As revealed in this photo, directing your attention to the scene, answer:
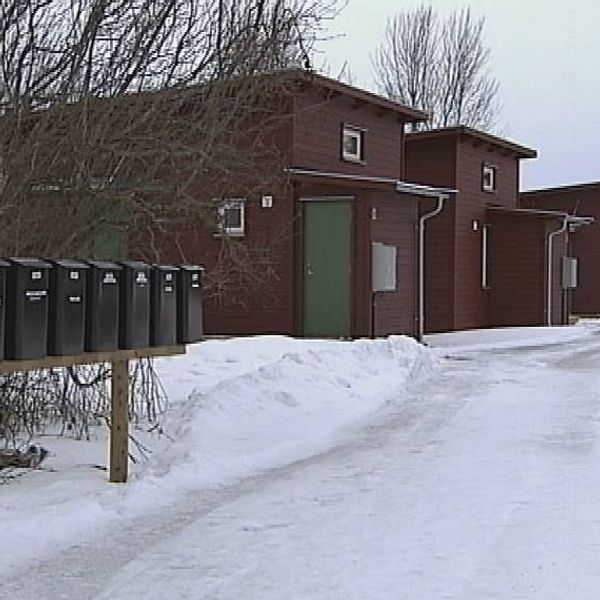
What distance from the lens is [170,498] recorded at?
8.06 meters

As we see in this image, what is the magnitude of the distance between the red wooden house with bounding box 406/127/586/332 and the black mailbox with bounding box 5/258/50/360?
20.1 meters

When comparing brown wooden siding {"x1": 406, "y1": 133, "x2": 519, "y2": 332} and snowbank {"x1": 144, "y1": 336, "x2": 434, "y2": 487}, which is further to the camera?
brown wooden siding {"x1": 406, "y1": 133, "x2": 519, "y2": 332}

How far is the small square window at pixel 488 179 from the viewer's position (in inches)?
1154

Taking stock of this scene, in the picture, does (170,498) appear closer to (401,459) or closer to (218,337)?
(401,459)

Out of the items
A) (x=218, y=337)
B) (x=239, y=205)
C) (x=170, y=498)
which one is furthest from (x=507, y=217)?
(x=170, y=498)

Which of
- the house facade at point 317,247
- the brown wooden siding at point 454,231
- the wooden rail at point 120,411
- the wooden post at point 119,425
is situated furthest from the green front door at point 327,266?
the wooden post at point 119,425

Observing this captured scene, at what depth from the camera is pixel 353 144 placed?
74.8 feet

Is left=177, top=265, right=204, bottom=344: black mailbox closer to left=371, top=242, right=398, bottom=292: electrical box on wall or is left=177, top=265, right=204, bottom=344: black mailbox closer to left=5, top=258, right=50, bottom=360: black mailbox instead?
left=5, top=258, right=50, bottom=360: black mailbox

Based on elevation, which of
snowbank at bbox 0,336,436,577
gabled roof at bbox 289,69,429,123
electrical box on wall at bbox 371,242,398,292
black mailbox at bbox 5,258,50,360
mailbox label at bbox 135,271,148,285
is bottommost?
snowbank at bbox 0,336,436,577

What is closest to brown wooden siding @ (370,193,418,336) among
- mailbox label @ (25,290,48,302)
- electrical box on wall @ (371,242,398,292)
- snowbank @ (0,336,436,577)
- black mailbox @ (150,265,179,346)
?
electrical box on wall @ (371,242,398,292)

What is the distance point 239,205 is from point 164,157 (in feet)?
6.45

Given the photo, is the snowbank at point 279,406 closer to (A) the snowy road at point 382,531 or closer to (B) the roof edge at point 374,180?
(A) the snowy road at point 382,531

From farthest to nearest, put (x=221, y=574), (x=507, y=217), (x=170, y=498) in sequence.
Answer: (x=507, y=217) → (x=170, y=498) → (x=221, y=574)

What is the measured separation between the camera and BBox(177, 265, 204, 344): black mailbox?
8.74 metres
